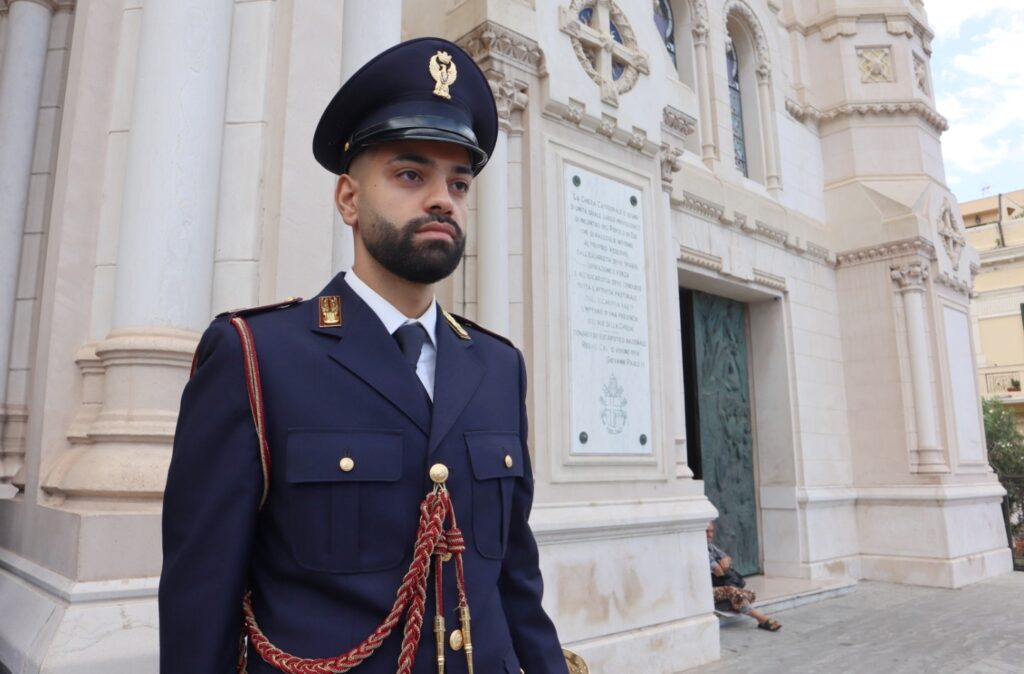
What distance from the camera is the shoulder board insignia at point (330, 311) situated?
4.87 ft

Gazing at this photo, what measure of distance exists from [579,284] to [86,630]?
380cm

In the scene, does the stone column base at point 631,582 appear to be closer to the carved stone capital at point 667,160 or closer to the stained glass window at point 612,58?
the carved stone capital at point 667,160

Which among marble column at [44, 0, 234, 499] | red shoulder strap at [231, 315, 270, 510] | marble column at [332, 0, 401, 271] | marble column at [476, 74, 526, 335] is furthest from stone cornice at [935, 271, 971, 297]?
red shoulder strap at [231, 315, 270, 510]

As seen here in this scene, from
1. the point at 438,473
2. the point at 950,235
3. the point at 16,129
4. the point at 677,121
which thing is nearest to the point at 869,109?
the point at 950,235

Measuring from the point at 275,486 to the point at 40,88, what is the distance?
500 cm

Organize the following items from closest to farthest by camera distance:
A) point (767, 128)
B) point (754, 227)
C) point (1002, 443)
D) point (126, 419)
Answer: point (126, 419) → point (754, 227) → point (767, 128) → point (1002, 443)

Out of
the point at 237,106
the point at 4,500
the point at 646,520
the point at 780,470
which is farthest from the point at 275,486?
the point at 780,470

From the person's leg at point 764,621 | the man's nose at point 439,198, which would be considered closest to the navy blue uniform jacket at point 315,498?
the man's nose at point 439,198

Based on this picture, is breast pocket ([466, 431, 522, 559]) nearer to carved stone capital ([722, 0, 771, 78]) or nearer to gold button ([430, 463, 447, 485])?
gold button ([430, 463, 447, 485])

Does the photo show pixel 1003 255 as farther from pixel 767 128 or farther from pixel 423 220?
pixel 423 220

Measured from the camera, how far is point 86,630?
2.64m

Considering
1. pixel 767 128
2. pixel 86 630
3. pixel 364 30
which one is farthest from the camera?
pixel 767 128

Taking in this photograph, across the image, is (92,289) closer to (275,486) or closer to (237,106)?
(237,106)

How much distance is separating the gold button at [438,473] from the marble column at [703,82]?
30.3ft
